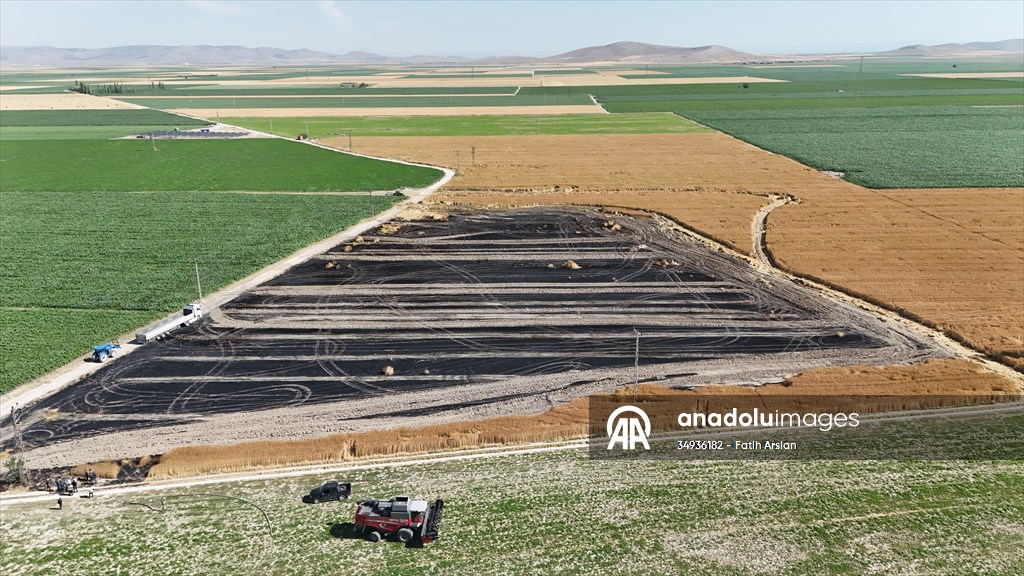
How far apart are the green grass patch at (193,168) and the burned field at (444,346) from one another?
31150 millimetres

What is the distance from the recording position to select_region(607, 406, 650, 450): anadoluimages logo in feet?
80.4

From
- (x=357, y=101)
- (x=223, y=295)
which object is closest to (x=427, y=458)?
(x=223, y=295)

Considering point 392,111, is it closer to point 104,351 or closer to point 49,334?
point 49,334

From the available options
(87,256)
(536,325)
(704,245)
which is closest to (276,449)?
(536,325)

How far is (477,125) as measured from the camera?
122188 mm

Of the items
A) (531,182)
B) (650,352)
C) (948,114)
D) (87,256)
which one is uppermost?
(948,114)

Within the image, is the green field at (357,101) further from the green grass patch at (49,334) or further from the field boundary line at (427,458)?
the field boundary line at (427,458)

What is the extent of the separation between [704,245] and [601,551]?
35029 millimetres

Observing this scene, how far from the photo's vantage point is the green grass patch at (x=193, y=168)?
72.5 metres

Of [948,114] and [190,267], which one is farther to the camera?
[948,114]

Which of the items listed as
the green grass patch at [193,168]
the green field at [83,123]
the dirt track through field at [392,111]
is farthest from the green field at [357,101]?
the green grass patch at [193,168]

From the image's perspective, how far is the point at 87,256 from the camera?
4625 cm

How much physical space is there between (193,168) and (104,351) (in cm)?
5937

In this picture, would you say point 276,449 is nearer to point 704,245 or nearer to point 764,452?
point 764,452
